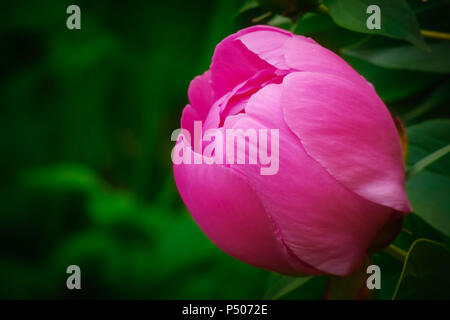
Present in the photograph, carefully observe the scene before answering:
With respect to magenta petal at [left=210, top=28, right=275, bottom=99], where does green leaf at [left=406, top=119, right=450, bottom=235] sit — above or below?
below

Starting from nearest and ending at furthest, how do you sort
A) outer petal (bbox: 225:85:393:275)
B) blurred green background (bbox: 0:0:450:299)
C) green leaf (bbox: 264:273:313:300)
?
outer petal (bbox: 225:85:393:275), green leaf (bbox: 264:273:313:300), blurred green background (bbox: 0:0:450:299)

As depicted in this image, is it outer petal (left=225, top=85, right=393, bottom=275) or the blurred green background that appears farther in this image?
the blurred green background

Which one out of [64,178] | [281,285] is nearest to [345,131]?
[281,285]

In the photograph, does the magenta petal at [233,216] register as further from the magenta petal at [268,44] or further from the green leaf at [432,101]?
the green leaf at [432,101]

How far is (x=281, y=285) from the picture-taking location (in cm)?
36

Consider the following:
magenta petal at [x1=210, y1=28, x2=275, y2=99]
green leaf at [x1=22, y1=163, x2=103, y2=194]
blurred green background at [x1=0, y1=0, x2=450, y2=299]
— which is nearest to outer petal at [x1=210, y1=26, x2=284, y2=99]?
magenta petal at [x1=210, y1=28, x2=275, y2=99]

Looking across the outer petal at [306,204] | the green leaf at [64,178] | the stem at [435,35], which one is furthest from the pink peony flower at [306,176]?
the green leaf at [64,178]

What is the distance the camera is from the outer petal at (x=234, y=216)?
0.25 m

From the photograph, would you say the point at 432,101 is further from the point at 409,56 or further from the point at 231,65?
the point at 231,65

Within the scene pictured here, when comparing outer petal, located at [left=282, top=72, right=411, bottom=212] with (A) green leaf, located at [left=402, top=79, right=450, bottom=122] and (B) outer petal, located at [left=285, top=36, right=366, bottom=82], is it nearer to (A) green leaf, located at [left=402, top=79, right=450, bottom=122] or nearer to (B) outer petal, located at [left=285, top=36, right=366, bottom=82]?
(B) outer petal, located at [left=285, top=36, right=366, bottom=82]

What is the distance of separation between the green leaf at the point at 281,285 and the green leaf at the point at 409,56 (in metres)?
0.15

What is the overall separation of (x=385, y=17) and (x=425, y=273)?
0.14 meters

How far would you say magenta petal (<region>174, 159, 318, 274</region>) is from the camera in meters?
0.25
